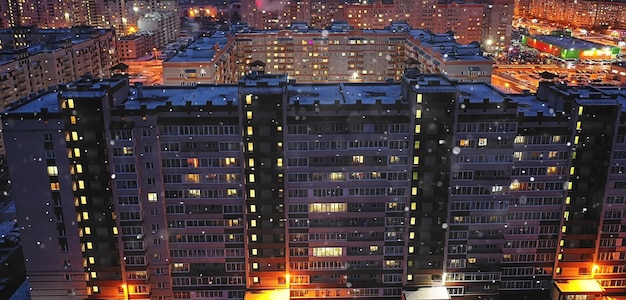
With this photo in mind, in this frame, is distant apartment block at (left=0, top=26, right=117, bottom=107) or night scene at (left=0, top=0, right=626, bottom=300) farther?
distant apartment block at (left=0, top=26, right=117, bottom=107)

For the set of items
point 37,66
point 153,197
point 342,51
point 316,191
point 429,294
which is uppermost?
point 342,51

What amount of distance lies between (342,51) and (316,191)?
4818 inches

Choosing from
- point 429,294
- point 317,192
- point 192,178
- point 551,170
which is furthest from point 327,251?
point 551,170

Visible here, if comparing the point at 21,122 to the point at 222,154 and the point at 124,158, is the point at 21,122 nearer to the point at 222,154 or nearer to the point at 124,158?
the point at 124,158

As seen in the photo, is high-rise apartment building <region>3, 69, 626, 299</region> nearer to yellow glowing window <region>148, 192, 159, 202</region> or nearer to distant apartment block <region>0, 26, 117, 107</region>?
yellow glowing window <region>148, 192, 159, 202</region>

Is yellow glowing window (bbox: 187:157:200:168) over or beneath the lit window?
over

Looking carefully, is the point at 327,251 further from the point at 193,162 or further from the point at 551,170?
the point at 551,170

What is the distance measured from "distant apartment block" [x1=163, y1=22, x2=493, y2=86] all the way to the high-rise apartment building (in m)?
59.9

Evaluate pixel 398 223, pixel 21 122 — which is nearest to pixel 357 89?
pixel 398 223

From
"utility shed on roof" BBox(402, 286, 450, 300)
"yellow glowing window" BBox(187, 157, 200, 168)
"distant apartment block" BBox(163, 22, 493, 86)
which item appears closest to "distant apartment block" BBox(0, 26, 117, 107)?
"distant apartment block" BBox(163, 22, 493, 86)

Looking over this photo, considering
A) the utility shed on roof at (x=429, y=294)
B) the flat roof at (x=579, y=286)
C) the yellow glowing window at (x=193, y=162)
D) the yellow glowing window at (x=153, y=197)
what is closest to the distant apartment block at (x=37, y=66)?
the yellow glowing window at (x=153, y=197)

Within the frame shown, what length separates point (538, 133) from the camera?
84062 millimetres

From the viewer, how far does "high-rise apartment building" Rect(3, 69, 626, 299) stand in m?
81.1

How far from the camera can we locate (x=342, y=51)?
655 feet
